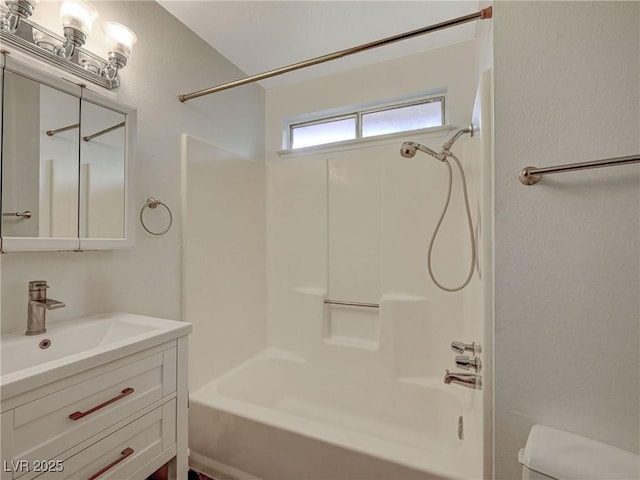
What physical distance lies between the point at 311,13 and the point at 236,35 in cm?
51

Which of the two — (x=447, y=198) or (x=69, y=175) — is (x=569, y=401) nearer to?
(x=447, y=198)

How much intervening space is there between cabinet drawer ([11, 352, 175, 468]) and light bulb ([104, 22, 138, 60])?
4.19ft

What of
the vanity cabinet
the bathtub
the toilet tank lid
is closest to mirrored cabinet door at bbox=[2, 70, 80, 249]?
the vanity cabinet

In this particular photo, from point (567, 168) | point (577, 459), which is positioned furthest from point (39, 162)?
point (577, 459)

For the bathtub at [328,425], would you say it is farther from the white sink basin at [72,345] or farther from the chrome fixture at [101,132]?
the chrome fixture at [101,132]

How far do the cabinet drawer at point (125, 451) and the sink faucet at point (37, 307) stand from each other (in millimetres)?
456

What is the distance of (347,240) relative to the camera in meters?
2.16

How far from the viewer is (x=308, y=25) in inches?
69.1

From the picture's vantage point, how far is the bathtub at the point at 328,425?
46.1 inches

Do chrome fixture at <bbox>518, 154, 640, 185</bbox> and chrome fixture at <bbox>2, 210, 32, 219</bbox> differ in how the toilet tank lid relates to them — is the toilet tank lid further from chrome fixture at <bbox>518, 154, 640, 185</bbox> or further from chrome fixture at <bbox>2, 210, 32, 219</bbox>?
chrome fixture at <bbox>2, 210, 32, 219</bbox>

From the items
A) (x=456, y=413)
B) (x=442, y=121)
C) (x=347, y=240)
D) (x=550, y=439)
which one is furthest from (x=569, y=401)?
(x=442, y=121)

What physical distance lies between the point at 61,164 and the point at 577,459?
1898 mm

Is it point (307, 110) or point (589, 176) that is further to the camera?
point (307, 110)

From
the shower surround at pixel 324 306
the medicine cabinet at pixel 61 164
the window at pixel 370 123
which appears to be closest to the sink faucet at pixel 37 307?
the medicine cabinet at pixel 61 164
